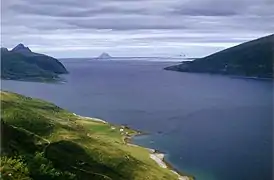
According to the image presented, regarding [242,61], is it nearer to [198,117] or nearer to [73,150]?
[198,117]

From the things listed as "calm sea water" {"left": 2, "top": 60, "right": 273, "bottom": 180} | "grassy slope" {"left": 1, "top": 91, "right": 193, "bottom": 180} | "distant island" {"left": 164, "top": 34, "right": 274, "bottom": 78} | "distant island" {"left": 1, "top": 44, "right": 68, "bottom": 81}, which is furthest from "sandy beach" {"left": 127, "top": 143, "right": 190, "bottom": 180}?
"distant island" {"left": 164, "top": 34, "right": 274, "bottom": 78}

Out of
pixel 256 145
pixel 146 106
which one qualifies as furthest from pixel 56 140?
pixel 146 106

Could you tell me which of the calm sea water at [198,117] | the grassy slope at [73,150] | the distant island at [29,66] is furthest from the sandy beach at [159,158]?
the distant island at [29,66]

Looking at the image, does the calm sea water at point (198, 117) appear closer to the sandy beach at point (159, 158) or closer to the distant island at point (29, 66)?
the sandy beach at point (159, 158)

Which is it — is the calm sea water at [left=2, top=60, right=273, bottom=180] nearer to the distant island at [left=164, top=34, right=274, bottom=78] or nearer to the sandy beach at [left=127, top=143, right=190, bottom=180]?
the sandy beach at [left=127, top=143, right=190, bottom=180]

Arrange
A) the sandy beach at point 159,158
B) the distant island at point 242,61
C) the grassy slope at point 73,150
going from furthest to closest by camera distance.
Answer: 1. the distant island at point 242,61
2. the sandy beach at point 159,158
3. the grassy slope at point 73,150

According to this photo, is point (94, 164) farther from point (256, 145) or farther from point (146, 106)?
point (146, 106)
